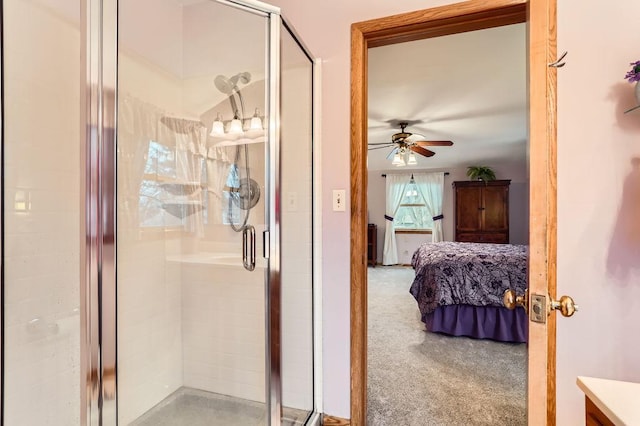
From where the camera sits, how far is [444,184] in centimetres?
651

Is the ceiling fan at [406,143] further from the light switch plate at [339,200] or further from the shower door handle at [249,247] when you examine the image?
the shower door handle at [249,247]

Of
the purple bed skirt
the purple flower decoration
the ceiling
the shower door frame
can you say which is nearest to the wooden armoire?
the ceiling

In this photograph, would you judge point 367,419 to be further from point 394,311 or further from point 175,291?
point 394,311

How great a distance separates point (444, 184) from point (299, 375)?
5.77 metres

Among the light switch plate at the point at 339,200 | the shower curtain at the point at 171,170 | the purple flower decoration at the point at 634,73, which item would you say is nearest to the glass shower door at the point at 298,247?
the light switch plate at the point at 339,200

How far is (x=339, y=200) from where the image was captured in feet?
5.30

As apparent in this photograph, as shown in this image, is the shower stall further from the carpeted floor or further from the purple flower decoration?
the purple flower decoration

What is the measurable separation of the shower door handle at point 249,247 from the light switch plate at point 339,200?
0.44 metres

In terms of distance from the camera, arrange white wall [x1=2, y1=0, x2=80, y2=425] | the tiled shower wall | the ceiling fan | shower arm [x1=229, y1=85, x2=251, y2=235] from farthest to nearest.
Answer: the ceiling fan
shower arm [x1=229, y1=85, x2=251, y2=235]
the tiled shower wall
white wall [x1=2, y1=0, x2=80, y2=425]

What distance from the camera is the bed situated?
2775 mm

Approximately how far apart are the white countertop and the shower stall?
3.69ft

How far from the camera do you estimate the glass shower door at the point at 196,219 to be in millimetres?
1590

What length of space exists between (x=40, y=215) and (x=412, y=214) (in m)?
6.37

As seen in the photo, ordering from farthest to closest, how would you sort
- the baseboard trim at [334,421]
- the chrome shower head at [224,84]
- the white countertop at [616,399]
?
1. the chrome shower head at [224,84]
2. the baseboard trim at [334,421]
3. the white countertop at [616,399]
